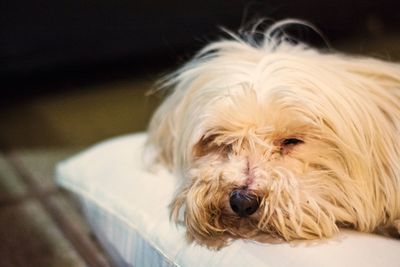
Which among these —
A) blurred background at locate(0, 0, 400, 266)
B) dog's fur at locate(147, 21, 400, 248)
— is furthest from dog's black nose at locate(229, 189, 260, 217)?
blurred background at locate(0, 0, 400, 266)

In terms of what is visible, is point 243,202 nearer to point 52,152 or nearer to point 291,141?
point 291,141

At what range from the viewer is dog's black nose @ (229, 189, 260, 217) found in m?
1.00

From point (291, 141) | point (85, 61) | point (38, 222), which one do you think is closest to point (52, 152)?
point (38, 222)

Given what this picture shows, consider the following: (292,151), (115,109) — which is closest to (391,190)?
(292,151)

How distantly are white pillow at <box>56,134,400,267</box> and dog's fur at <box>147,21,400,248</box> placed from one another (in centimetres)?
3

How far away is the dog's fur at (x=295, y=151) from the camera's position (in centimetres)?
104

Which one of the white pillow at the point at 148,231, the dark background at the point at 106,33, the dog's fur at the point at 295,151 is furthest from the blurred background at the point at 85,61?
the dog's fur at the point at 295,151

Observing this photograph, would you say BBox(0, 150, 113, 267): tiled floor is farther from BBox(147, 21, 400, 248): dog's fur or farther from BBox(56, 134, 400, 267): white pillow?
BBox(147, 21, 400, 248): dog's fur

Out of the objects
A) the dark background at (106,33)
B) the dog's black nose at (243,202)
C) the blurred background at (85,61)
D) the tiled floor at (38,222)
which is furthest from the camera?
the dark background at (106,33)

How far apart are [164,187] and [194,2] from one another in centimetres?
139

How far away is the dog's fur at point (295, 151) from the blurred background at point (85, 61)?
78cm

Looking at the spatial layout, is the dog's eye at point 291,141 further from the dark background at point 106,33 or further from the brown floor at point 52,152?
the dark background at point 106,33

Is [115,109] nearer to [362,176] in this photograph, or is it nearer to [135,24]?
[135,24]

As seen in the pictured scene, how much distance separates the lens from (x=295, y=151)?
110 cm
